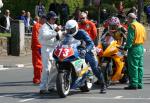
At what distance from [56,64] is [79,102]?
128 centimetres

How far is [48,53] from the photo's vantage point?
14875 millimetres

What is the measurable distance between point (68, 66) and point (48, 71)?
2.74ft

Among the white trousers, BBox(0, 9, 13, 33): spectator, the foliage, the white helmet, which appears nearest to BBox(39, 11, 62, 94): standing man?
the white trousers

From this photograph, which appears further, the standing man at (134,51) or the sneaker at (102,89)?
the standing man at (134,51)

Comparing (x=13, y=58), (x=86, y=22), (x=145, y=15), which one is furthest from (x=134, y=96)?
(x=145, y=15)

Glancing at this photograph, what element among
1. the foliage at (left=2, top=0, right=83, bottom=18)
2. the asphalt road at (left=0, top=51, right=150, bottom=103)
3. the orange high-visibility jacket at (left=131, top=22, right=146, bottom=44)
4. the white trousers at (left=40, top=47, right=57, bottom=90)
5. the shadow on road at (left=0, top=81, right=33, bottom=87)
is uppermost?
the foliage at (left=2, top=0, right=83, bottom=18)

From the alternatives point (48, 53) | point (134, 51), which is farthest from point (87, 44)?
point (134, 51)

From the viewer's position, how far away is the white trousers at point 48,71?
14.8 meters

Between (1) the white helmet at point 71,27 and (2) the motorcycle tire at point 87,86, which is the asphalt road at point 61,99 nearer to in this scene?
(2) the motorcycle tire at point 87,86

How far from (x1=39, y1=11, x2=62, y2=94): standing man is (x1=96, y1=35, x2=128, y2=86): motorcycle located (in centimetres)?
137

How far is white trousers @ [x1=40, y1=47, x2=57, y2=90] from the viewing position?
14.8 meters

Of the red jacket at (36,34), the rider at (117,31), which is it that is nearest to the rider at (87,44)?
the rider at (117,31)

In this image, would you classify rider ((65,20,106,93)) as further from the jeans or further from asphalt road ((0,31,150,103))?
asphalt road ((0,31,150,103))

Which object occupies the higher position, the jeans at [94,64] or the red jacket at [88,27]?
the red jacket at [88,27]
